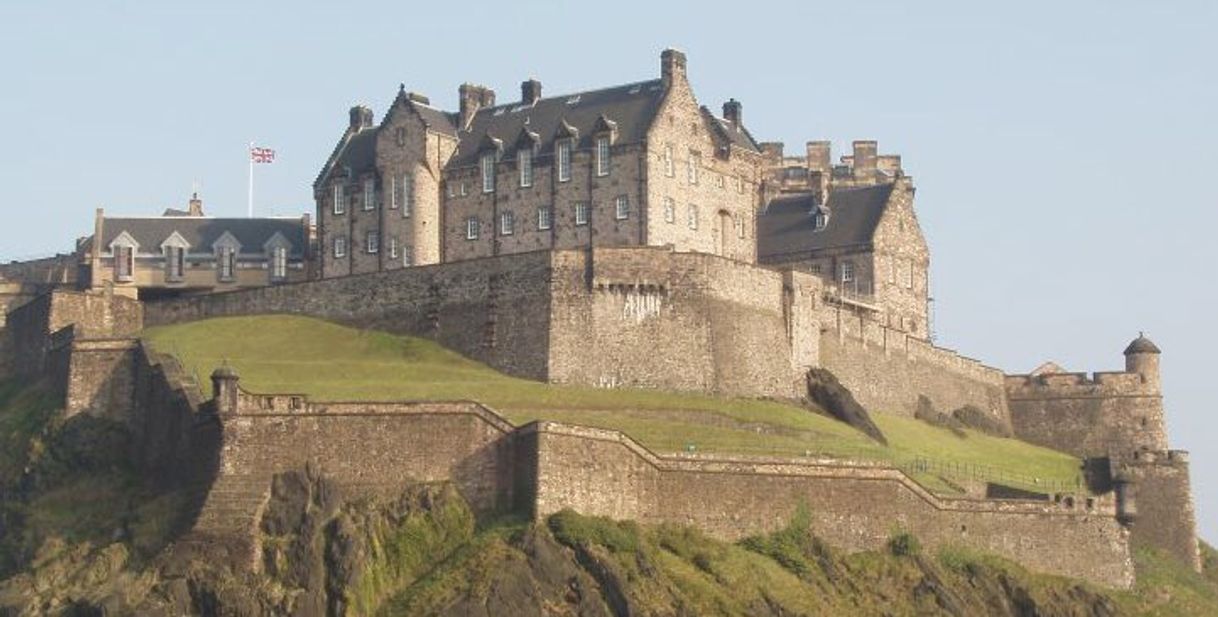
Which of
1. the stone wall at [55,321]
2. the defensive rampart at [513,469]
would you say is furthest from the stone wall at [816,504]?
the stone wall at [55,321]

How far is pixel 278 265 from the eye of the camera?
379ft

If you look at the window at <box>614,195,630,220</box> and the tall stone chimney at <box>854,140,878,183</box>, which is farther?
the tall stone chimney at <box>854,140,878,183</box>

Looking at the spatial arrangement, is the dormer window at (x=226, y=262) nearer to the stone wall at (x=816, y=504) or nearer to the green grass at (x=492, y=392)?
the green grass at (x=492, y=392)

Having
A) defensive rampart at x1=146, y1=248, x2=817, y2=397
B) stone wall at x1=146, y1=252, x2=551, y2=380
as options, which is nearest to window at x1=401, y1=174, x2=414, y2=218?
stone wall at x1=146, y1=252, x2=551, y2=380

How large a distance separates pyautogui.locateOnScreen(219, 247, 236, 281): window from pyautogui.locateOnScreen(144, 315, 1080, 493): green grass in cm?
860

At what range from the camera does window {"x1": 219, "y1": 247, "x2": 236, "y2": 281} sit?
4530 inches

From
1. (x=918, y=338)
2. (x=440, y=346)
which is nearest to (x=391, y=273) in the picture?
(x=440, y=346)

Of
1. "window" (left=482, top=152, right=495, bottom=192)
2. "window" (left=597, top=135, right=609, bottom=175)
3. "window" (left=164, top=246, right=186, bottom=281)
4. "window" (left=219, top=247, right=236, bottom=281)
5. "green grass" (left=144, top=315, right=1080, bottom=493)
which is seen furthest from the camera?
"window" (left=219, top=247, right=236, bottom=281)

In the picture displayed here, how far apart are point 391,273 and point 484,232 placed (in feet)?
16.8

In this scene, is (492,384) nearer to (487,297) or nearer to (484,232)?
(487,297)

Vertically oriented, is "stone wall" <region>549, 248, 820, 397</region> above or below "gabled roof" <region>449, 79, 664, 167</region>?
below

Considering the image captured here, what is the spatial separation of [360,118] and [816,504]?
1432 inches

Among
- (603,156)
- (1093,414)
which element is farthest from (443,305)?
(1093,414)

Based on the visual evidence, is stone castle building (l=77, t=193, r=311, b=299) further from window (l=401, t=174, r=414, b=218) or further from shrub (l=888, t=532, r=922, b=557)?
shrub (l=888, t=532, r=922, b=557)
